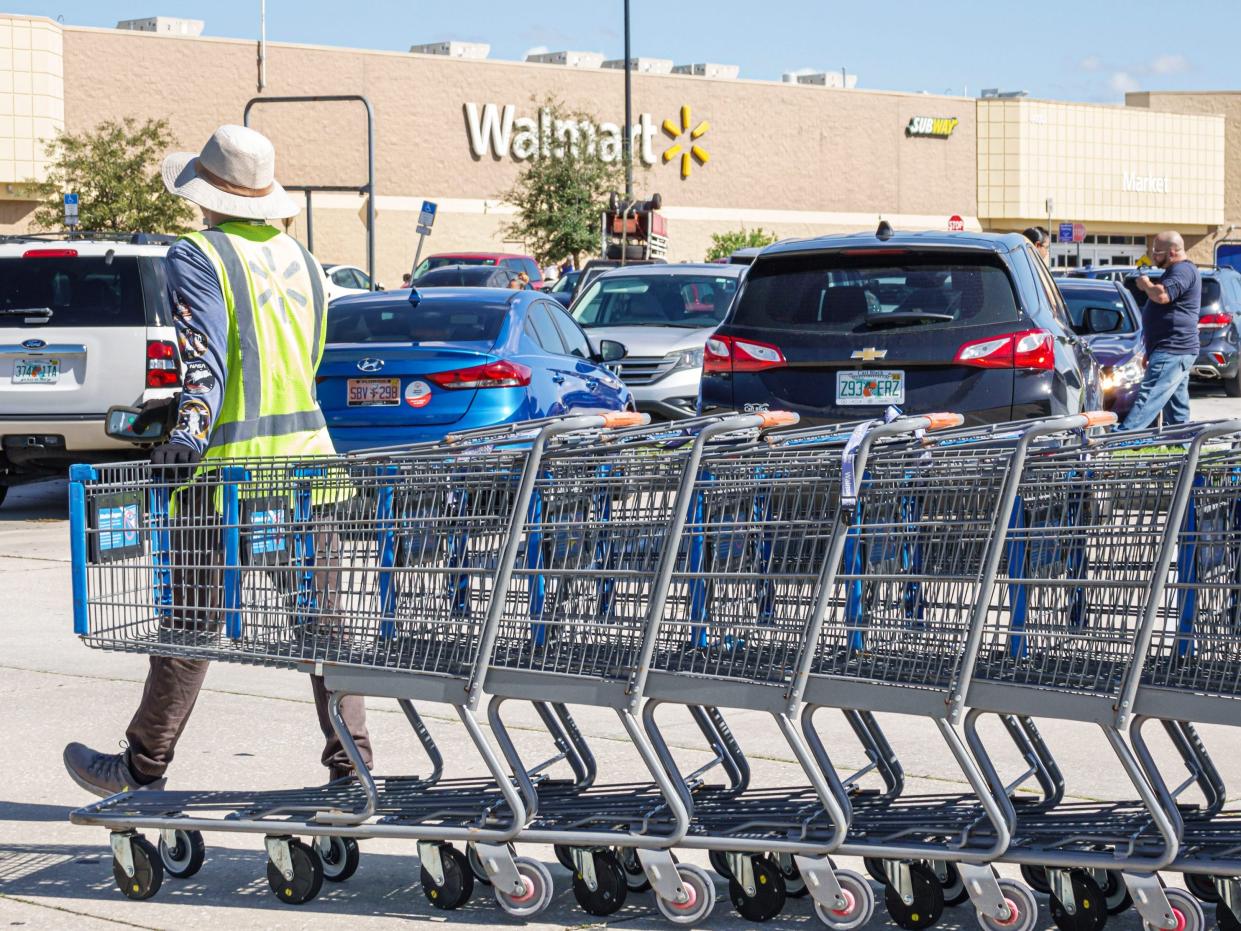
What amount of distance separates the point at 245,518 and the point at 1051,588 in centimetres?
212

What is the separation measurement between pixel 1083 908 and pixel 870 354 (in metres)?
5.65

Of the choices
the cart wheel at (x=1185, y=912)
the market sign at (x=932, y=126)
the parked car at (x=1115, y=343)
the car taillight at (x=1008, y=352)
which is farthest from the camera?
the market sign at (x=932, y=126)

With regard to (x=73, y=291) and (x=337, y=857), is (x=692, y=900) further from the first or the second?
(x=73, y=291)

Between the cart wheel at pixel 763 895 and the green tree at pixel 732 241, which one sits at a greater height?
the green tree at pixel 732 241

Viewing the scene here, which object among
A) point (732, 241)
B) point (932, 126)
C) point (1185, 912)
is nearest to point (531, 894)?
point (1185, 912)

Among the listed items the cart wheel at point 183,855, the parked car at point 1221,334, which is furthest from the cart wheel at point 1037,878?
the parked car at point 1221,334

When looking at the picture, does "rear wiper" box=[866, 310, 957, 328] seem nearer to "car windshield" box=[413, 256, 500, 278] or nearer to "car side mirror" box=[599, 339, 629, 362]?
"car side mirror" box=[599, 339, 629, 362]

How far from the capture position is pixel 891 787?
5383mm

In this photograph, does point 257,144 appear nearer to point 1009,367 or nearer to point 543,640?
point 543,640

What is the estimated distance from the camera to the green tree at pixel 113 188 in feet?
135

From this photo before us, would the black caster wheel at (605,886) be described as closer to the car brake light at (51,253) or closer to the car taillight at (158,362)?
the car taillight at (158,362)

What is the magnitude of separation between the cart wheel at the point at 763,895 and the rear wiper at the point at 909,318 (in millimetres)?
5501

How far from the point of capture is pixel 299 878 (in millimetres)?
5145

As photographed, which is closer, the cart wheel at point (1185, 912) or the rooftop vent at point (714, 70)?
the cart wheel at point (1185, 912)
